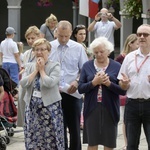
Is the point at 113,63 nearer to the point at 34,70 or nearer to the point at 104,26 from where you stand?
the point at 34,70

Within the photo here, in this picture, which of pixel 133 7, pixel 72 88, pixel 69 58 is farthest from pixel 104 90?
pixel 133 7

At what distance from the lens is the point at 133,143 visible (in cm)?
680

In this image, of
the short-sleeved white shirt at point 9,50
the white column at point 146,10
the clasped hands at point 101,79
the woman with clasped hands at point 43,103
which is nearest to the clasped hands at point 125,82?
the clasped hands at point 101,79

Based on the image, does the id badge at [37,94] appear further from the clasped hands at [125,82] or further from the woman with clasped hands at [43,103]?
the clasped hands at [125,82]

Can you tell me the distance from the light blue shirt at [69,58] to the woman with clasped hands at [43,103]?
0.34m

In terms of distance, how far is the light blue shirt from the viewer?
7.81 metres

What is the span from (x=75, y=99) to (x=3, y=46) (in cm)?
703

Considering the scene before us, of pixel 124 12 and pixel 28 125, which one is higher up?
pixel 124 12

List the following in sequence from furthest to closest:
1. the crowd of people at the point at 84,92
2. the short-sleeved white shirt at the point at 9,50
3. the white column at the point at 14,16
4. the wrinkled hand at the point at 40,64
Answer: the white column at the point at 14,16, the short-sleeved white shirt at the point at 9,50, the wrinkled hand at the point at 40,64, the crowd of people at the point at 84,92

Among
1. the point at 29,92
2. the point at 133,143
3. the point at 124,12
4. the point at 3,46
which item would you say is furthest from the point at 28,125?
the point at 124,12

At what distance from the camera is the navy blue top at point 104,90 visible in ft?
23.4

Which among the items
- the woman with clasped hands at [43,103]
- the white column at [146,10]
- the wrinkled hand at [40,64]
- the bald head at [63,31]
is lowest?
the woman with clasped hands at [43,103]

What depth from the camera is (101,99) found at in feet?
23.6

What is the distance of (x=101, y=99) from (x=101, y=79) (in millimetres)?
280
